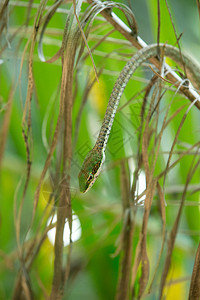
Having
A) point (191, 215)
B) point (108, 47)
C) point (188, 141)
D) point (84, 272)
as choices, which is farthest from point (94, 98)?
point (84, 272)

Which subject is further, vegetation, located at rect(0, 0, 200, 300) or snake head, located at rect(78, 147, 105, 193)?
vegetation, located at rect(0, 0, 200, 300)

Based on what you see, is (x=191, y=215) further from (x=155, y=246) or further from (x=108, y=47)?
(x=108, y=47)

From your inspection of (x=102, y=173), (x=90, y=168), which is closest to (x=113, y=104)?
(x=90, y=168)

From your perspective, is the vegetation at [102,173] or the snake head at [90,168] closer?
the snake head at [90,168]

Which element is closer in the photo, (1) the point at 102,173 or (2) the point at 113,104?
(2) the point at 113,104

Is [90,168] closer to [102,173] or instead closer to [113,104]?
[113,104]
